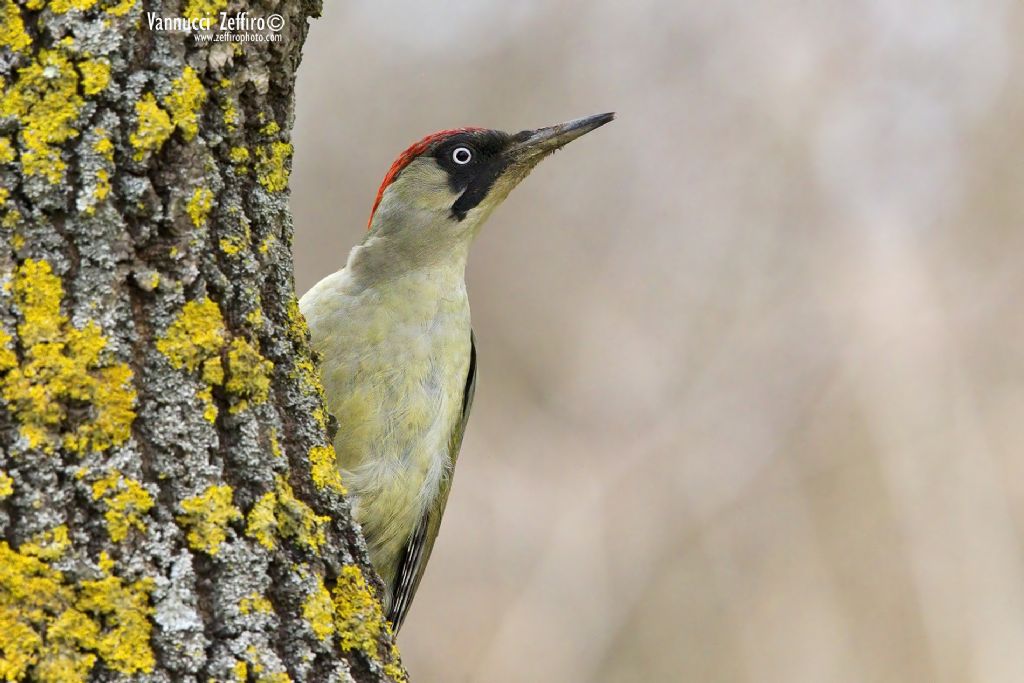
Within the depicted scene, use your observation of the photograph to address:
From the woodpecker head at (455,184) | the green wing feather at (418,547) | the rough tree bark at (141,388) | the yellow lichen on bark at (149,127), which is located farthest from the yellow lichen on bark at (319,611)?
the woodpecker head at (455,184)

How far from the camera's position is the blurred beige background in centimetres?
717

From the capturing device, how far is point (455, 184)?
3781 mm

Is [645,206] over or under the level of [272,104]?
over

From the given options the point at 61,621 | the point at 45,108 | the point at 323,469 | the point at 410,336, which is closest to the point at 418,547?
the point at 410,336

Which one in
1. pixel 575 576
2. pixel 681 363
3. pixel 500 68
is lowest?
pixel 575 576

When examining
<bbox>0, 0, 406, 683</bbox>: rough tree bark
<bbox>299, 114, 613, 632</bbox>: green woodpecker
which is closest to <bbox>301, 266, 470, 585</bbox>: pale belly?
<bbox>299, 114, 613, 632</bbox>: green woodpecker

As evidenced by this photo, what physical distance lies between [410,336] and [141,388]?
1.66m

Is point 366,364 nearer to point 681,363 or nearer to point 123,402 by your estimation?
point 123,402

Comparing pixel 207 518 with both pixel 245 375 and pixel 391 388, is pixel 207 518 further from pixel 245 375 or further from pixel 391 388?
pixel 391 388

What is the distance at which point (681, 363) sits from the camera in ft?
25.2

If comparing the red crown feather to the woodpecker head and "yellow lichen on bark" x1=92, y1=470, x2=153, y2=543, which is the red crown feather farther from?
"yellow lichen on bark" x1=92, y1=470, x2=153, y2=543

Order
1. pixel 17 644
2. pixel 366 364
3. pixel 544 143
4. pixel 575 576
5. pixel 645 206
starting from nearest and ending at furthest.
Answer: pixel 17 644 < pixel 366 364 < pixel 544 143 < pixel 575 576 < pixel 645 206

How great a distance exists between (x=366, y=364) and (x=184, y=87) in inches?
61.0

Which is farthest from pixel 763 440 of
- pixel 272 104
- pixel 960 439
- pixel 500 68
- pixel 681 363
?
pixel 272 104
